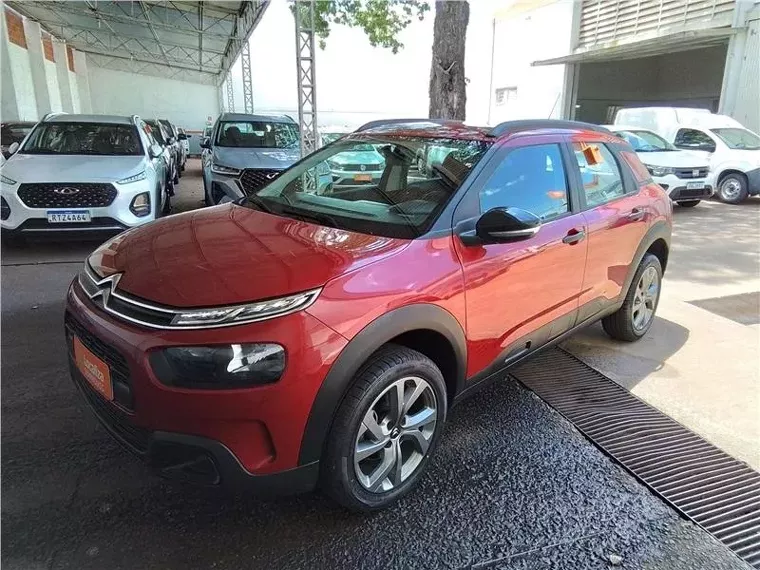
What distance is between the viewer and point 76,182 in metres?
6.22

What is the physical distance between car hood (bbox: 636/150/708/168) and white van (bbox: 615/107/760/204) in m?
0.80

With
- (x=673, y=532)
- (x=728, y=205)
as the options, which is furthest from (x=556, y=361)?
(x=728, y=205)

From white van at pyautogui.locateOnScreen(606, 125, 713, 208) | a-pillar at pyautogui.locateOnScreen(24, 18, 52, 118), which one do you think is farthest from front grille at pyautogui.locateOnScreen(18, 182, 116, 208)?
a-pillar at pyautogui.locateOnScreen(24, 18, 52, 118)

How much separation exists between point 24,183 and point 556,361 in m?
5.93

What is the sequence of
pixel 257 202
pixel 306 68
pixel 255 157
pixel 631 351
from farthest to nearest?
pixel 306 68
pixel 255 157
pixel 631 351
pixel 257 202

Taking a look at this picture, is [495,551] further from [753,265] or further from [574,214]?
[753,265]

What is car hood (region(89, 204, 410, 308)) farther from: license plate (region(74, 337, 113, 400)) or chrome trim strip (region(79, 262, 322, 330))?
license plate (region(74, 337, 113, 400))

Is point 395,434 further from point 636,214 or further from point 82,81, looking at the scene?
point 82,81

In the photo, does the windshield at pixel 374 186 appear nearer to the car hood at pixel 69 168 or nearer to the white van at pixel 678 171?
the car hood at pixel 69 168

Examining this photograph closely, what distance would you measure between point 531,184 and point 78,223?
539 cm

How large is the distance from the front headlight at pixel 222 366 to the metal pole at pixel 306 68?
8.01m

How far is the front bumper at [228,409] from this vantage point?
6.21 feet

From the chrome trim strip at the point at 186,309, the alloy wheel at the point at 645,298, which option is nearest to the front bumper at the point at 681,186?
the alloy wheel at the point at 645,298

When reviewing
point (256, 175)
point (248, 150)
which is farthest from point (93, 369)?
point (248, 150)
